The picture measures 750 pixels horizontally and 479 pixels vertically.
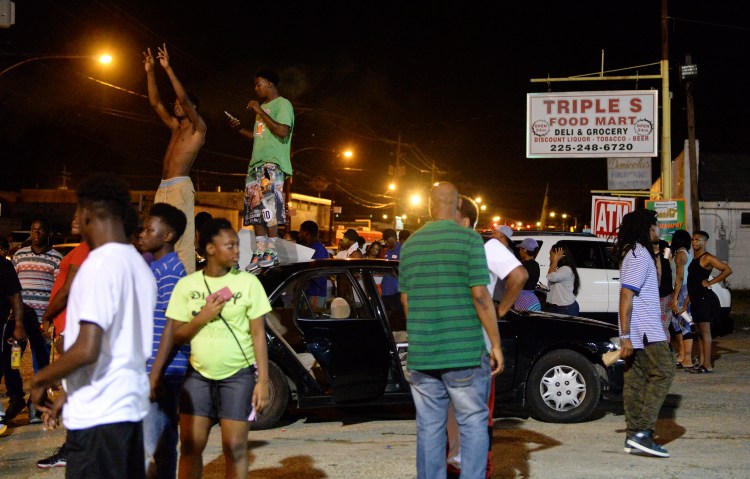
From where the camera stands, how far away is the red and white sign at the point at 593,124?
21.5 metres

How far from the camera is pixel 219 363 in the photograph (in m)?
4.60

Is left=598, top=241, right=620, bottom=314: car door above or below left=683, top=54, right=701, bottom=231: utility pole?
below

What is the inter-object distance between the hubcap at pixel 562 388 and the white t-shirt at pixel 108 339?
530cm

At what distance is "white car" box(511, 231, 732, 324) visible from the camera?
14422 mm

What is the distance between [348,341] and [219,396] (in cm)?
311

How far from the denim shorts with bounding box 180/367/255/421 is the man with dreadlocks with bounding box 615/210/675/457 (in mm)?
3439

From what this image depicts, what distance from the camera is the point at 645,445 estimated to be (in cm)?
686

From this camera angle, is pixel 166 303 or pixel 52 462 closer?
pixel 166 303

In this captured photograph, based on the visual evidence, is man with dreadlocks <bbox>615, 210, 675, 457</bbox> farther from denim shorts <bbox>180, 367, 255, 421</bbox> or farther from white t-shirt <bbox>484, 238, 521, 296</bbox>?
denim shorts <bbox>180, 367, 255, 421</bbox>

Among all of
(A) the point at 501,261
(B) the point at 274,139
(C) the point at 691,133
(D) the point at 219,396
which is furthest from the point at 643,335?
(C) the point at 691,133

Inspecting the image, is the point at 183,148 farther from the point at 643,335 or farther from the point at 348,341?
the point at 643,335

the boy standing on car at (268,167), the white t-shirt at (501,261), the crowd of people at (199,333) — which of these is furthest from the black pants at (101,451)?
the boy standing on car at (268,167)

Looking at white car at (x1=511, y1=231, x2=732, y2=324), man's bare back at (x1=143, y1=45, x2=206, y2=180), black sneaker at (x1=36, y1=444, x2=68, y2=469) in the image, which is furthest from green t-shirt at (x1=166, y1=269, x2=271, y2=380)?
white car at (x1=511, y1=231, x2=732, y2=324)

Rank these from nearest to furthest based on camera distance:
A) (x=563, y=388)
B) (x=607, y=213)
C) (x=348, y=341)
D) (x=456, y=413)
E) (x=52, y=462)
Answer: (x=456, y=413) → (x=52, y=462) → (x=348, y=341) → (x=563, y=388) → (x=607, y=213)
